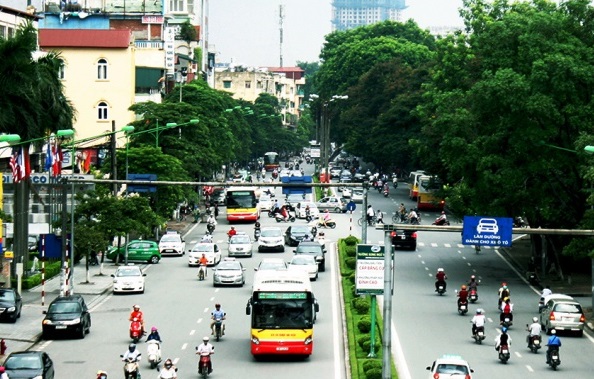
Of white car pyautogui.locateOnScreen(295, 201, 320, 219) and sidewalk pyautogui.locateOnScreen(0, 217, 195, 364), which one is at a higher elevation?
white car pyautogui.locateOnScreen(295, 201, 320, 219)

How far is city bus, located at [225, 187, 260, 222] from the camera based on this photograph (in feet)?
343

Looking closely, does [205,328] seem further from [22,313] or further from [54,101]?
[54,101]

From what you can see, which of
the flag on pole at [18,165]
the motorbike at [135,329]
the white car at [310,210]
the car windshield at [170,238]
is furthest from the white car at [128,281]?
the white car at [310,210]

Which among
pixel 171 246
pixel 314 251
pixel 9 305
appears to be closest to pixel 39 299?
pixel 9 305

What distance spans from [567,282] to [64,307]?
2924 cm

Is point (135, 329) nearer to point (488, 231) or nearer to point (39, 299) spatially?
point (39, 299)

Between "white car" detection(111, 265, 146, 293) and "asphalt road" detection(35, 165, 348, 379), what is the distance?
415 mm

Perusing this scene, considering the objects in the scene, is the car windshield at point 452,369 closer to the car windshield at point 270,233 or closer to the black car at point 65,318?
the black car at point 65,318

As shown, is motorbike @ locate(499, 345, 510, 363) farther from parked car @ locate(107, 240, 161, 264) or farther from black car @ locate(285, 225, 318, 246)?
black car @ locate(285, 225, 318, 246)

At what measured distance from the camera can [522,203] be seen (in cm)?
7188

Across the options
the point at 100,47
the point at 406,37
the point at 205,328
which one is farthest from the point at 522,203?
the point at 406,37

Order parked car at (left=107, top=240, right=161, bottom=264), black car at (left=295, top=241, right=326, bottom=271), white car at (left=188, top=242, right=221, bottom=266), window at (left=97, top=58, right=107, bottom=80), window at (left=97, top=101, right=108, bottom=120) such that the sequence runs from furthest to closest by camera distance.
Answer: window at (left=97, top=58, right=107, bottom=80)
window at (left=97, top=101, right=108, bottom=120)
parked car at (left=107, top=240, right=161, bottom=264)
white car at (left=188, top=242, right=221, bottom=266)
black car at (left=295, top=241, right=326, bottom=271)

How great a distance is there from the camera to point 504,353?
157ft

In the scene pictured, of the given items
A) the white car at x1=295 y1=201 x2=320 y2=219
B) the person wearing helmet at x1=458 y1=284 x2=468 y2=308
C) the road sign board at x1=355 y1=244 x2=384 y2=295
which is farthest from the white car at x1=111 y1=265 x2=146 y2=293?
the white car at x1=295 y1=201 x2=320 y2=219
